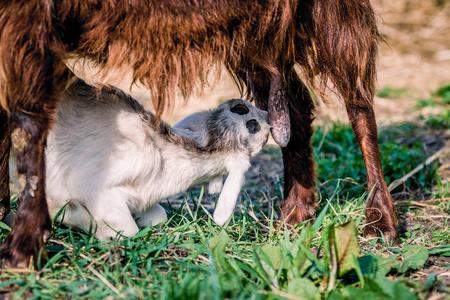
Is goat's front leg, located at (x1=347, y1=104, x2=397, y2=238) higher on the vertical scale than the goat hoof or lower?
higher

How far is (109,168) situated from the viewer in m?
3.07

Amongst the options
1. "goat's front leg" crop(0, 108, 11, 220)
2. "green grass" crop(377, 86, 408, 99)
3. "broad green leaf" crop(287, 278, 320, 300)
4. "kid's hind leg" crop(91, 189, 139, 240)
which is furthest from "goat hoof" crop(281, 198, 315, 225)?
"green grass" crop(377, 86, 408, 99)

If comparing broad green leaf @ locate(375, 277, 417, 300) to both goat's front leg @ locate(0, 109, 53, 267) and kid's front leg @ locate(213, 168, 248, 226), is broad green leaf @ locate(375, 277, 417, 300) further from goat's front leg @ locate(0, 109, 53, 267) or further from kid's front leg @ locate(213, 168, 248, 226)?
goat's front leg @ locate(0, 109, 53, 267)

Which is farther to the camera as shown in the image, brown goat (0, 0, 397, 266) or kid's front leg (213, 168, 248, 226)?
kid's front leg (213, 168, 248, 226)

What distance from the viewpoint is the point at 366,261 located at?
2773mm

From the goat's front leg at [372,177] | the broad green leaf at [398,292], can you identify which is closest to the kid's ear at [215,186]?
the goat's front leg at [372,177]

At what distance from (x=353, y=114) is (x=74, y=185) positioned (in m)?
1.55

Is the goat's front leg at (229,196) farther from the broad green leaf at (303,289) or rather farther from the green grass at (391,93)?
the green grass at (391,93)

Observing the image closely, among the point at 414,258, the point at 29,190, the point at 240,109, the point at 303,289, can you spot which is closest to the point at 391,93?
the point at 240,109

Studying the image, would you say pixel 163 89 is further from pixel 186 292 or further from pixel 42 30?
pixel 186 292

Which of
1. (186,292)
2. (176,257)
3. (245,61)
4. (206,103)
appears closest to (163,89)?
(245,61)

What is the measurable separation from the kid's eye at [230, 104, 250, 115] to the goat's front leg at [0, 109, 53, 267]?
1044 millimetres

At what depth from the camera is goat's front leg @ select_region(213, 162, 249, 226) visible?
10.2 ft

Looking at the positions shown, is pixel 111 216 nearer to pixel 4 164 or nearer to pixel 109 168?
pixel 109 168
